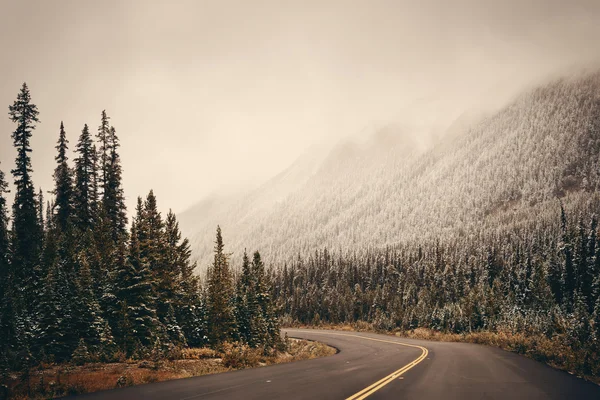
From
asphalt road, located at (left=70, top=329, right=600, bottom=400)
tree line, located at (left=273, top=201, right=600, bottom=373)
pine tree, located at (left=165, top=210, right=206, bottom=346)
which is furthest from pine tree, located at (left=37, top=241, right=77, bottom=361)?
tree line, located at (left=273, top=201, right=600, bottom=373)

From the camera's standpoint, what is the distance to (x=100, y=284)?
92.1 ft

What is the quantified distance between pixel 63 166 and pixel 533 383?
4459 cm

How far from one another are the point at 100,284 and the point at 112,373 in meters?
11.7

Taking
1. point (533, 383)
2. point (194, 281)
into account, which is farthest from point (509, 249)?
point (533, 383)

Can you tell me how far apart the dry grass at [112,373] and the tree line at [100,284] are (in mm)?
1754

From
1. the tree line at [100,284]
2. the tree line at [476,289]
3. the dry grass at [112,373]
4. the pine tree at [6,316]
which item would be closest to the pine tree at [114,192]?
the tree line at [100,284]

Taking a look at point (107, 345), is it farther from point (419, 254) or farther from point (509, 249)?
point (509, 249)

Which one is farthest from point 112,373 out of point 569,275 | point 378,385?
point 569,275

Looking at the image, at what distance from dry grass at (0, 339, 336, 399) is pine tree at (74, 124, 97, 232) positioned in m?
24.1

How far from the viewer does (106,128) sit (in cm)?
4400

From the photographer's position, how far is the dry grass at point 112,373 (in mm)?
13727

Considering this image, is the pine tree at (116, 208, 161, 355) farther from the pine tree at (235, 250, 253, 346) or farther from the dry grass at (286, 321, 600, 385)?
the dry grass at (286, 321, 600, 385)

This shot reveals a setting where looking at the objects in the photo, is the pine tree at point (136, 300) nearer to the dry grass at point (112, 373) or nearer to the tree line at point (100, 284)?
the tree line at point (100, 284)

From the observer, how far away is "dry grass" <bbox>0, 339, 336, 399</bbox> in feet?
45.0
